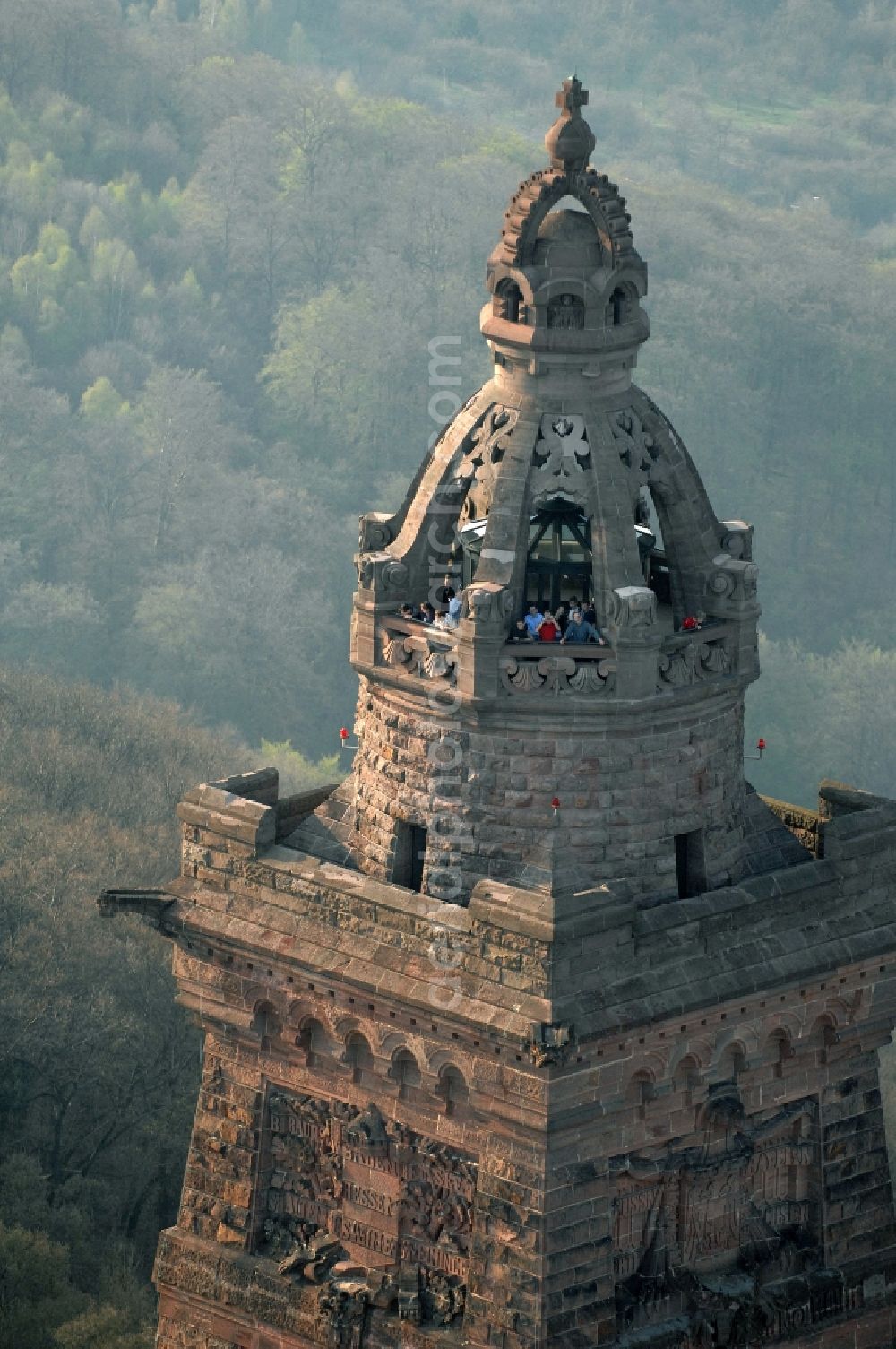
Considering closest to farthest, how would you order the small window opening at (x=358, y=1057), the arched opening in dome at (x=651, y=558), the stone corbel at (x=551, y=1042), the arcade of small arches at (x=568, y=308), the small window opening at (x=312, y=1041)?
1. the stone corbel at (x=551, y=1042)
2. the arcade of small arches at (x=568, y=308)
3. the arched opening in dome at (x=651, y=558)
4. the small window opening at (x=358, y=1057)
5. the small window opening at (x=312, y=1041)

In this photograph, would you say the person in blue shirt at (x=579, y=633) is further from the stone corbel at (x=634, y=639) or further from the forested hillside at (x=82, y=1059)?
the forested hillside at (x=82, y=1059)

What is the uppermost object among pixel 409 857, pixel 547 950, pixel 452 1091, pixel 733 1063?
pixel 409 857

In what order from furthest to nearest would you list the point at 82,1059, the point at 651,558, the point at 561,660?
1. the point at 82,1059
2. the point at 651,558
3. the point at 561,660

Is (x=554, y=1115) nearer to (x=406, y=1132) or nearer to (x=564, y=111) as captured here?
(x=406, y=1132)

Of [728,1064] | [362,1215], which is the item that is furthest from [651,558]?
[362,1215]

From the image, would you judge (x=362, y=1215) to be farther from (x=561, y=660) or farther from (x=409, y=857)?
(x=561, y=660)

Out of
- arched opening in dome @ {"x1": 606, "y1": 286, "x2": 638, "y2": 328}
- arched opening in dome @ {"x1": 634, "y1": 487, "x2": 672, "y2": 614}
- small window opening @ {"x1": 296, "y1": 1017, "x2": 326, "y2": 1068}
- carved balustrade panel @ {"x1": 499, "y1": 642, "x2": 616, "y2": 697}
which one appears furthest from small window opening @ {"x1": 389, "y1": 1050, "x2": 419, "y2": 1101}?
arched opening in dome @ {"x1": 606, "y1": 286, "x2": 638, "y2": 328}

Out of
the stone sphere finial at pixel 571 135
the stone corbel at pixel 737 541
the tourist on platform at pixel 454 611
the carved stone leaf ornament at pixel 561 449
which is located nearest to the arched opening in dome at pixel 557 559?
the carved stone leaf ornament at pixel 561 449
